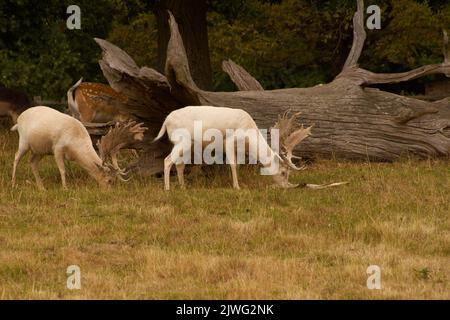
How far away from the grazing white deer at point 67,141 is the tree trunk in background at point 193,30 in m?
5.60

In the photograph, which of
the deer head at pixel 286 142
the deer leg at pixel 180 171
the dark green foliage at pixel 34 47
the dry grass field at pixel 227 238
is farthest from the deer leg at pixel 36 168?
the dark green foliage at pixel 34 47

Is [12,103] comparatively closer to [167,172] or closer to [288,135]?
[167,172]

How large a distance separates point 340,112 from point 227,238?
224 inches

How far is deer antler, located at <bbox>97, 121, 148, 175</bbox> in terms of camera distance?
1251 centimetres

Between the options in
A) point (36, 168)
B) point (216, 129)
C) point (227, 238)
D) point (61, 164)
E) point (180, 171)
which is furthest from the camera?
point (36, 168)

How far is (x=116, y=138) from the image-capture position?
1259 centimetres

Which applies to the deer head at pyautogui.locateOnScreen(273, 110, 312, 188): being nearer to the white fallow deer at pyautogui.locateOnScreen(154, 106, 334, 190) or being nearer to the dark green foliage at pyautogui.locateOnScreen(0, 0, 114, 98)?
the white fallow deer at pyautogui.locateOnScreen(154, 106, 334, 190)

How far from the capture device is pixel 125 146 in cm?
1315

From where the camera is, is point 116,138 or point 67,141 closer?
point 67,141

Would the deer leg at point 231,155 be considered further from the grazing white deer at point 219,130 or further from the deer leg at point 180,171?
the deer leg at point 180,171

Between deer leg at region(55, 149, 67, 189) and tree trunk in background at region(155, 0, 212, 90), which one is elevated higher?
tree trunk in background at region(155, 0, 212, 90)

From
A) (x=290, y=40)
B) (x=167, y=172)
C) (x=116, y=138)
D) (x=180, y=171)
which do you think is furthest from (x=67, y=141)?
(x=290, y=40)

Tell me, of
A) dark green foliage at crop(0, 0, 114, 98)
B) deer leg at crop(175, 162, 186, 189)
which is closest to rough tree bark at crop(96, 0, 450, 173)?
deer leg at crop(175, 162, 186, 189)

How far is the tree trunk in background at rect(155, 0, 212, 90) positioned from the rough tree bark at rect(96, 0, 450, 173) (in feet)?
8.86
